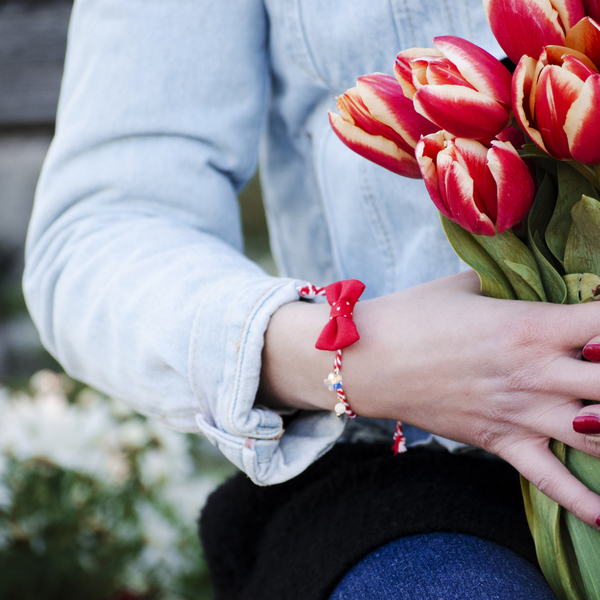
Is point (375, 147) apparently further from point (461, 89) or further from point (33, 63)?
point (33, 63)

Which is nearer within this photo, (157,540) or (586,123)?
(586,123)

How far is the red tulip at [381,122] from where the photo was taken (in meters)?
0.38

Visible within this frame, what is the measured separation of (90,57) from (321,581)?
0.67 metres

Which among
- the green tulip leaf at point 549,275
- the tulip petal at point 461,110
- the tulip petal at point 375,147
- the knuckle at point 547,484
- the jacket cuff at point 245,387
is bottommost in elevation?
the jacket cuff at point 245,387

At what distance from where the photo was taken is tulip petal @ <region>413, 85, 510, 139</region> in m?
0.34

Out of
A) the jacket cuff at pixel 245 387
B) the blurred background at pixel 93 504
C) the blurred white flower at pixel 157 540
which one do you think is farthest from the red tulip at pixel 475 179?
the blurred white flower at pixel 157 540

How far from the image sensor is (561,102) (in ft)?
1.05

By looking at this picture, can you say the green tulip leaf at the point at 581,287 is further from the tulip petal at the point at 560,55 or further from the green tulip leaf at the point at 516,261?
the tulip petal at the point at 560,55

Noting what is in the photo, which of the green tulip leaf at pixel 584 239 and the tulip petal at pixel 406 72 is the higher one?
the tulip petal at pixel 406 72

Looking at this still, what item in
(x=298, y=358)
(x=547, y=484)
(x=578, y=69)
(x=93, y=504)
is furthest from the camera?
(x=93, y=504)

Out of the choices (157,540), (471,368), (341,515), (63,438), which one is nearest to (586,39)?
(471,368)

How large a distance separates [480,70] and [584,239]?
0.46 ft

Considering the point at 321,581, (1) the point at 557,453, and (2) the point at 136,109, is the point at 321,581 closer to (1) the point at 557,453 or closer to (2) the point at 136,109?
(1) the point at 557,453

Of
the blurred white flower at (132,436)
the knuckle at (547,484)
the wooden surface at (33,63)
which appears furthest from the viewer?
the wooden surface at (33,63)
